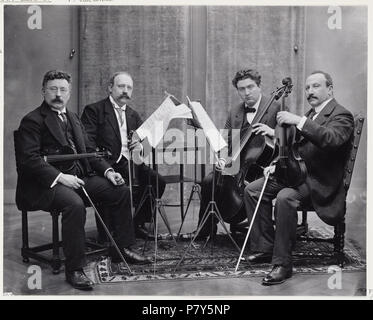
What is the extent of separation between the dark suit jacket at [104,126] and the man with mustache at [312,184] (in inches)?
54.2

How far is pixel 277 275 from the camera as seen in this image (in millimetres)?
3385

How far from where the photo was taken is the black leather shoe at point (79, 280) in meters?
3.26

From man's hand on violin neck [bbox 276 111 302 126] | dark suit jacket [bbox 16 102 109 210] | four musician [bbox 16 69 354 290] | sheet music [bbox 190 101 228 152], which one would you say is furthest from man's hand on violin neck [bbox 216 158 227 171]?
dark suit jacket [bbox 16 102 109 210]

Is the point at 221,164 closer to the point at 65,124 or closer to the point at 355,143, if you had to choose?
the point at 355,143

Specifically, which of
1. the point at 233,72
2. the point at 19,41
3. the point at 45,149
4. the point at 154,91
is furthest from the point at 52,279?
the point at 233,72

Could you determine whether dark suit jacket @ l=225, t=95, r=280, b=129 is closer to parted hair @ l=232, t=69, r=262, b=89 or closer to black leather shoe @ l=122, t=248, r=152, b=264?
parted hair @ l=232, t=69, r=262, b=89

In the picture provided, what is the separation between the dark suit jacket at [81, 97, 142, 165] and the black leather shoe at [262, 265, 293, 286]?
170cm

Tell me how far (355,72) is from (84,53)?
280 cm

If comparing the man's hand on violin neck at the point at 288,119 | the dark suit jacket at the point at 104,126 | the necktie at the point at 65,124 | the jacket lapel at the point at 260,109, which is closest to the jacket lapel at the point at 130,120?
the dark suit jacket at the point at 104,126

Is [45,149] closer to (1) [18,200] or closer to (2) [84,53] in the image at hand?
(1) [18,200]

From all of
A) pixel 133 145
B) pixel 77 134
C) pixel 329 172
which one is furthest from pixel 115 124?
pixel 329 172

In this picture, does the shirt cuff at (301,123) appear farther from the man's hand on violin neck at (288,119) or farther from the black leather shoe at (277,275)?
the black leather shoe at (277,275)

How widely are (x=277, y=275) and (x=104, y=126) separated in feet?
6.46

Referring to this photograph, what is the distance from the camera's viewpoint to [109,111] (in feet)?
14.0
